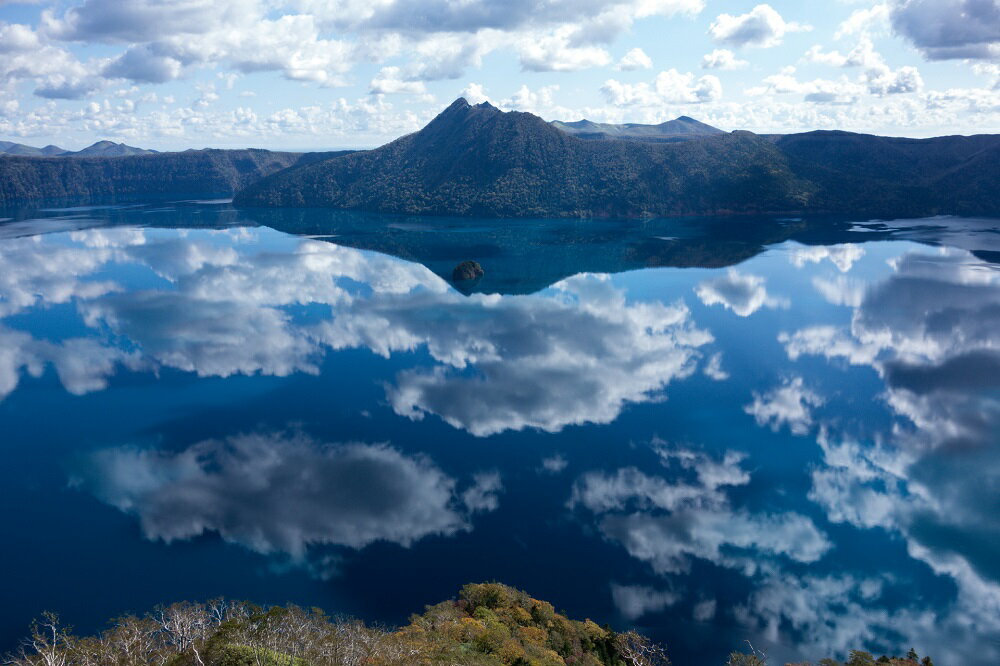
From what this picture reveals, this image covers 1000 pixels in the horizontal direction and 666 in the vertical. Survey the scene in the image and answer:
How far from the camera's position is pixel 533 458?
53781 millimetres

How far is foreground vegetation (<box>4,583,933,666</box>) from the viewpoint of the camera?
23.8 meters

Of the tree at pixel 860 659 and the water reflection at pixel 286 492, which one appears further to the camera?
the water reflection at pixel 286 492

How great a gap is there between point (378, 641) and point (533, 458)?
29.0 meters

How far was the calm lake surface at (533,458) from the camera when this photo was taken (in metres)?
38.3

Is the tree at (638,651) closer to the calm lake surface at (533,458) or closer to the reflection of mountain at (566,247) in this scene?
the calm lake surface at (533,458)

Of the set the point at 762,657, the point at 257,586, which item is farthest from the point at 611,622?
the point at 257,586

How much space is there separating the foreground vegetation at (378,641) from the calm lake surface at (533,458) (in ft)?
12.9

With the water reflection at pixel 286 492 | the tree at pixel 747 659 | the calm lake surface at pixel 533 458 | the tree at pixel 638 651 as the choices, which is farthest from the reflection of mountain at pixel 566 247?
the tree at pixel 747 659

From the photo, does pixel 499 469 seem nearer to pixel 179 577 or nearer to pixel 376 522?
pixel 376 522

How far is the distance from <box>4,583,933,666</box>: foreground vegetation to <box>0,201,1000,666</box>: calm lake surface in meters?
3.94

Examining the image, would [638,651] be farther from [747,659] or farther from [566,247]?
[566,247]

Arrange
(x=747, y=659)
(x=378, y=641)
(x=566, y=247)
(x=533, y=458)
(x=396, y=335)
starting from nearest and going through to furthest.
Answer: (x=378, y=641)
(x=747, y=659)
(x=533, y=458)
(x=396, y=335)
(x=566, y=247)

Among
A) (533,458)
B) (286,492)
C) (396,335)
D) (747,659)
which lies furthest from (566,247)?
(747,659)

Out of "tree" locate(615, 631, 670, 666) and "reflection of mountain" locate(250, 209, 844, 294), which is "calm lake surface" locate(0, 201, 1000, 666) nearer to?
"tree" locate(615, 631, 670, 666)
